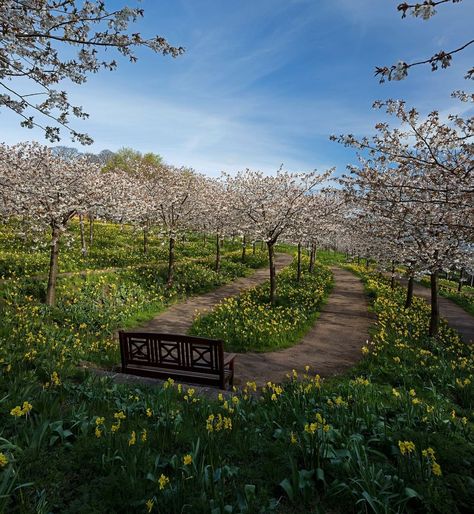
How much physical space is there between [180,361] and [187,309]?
8.00 m

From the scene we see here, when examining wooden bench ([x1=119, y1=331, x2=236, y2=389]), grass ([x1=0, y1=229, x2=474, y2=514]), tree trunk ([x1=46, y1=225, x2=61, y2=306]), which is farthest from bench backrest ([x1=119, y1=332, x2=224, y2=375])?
tree trunk ([x1=46, y1=225, x2=61, y2=306])

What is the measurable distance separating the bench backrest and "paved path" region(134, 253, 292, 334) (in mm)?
4348

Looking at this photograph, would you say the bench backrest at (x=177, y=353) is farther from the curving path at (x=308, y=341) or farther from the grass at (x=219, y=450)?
the grass at (x=219, y=450)

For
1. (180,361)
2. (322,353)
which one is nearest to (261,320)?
(322,353)

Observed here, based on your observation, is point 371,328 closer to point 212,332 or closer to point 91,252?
point 212,332

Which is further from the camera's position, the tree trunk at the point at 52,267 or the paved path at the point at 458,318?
the paved path at the point at 458,318

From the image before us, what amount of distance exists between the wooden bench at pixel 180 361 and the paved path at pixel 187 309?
437 centimetres

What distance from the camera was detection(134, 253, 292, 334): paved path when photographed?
42.4ft

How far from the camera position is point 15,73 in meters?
4.78

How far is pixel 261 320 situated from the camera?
12.8 meters

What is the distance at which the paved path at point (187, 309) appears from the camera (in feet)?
42.4

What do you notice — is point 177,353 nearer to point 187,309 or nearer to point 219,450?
point 219,450

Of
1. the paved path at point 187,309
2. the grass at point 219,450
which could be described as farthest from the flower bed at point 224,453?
the paved path at point 187,309

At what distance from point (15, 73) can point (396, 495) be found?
675 centimetres
